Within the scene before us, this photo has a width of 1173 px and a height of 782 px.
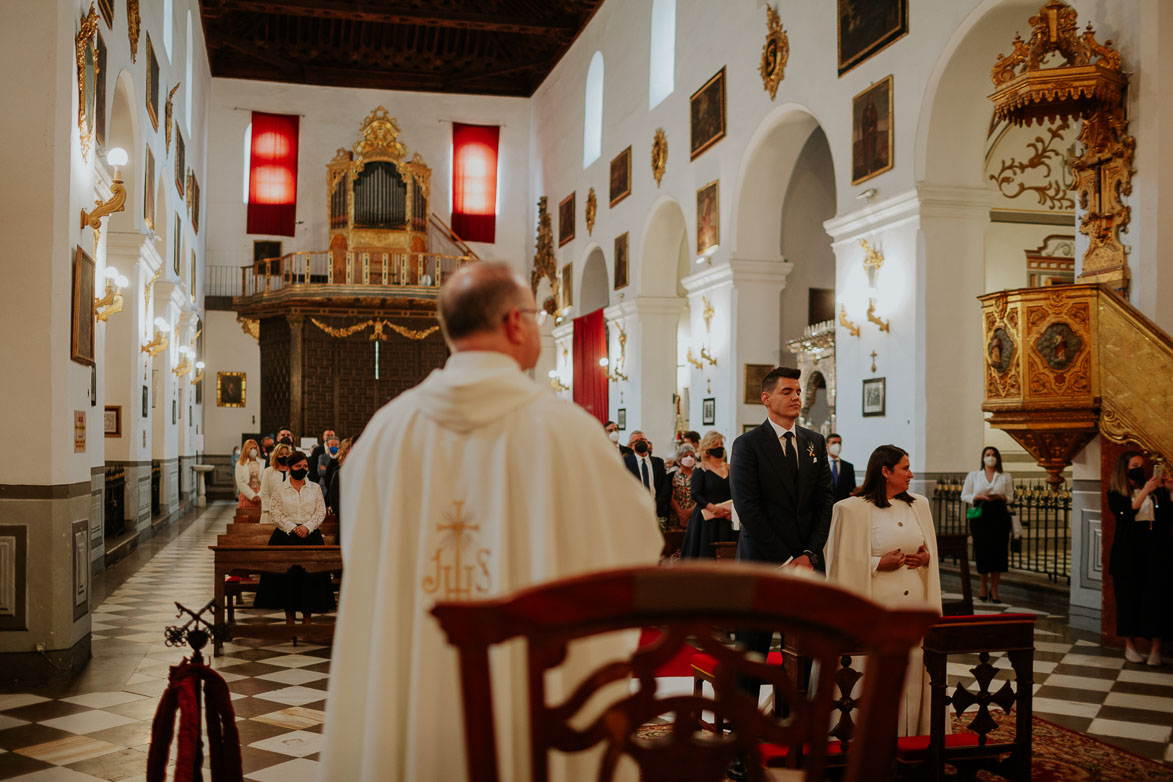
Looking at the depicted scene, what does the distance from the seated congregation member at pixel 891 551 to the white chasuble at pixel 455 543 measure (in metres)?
2.77

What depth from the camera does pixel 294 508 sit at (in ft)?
28.7

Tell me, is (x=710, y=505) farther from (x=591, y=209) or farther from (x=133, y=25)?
(x=591, y=209)

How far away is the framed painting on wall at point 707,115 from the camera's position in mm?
16109

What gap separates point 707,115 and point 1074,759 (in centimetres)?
1325

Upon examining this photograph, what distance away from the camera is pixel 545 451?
2.23m

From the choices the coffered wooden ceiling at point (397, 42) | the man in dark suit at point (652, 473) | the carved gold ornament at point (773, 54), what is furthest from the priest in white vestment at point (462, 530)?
the coffered wooden ceiling at point (397, 42)

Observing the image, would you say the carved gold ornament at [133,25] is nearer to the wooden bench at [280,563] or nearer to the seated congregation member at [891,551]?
the wooden bench at [280,563]

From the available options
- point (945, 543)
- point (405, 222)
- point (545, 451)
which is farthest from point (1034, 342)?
point (405, 222)

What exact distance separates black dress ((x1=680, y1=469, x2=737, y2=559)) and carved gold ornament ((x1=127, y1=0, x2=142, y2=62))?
8680mm

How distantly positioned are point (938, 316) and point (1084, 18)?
3.36 metres

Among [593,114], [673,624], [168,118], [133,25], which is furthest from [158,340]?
[673,624]

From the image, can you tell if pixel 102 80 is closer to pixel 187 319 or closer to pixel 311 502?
pixel 311 502

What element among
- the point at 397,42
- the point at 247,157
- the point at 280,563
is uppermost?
the point at 397,42

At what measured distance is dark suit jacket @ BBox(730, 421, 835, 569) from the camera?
5496mm
